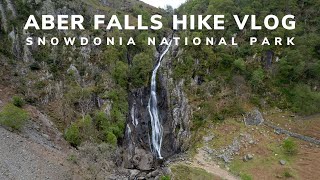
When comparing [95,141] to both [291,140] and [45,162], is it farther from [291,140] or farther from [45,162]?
[291,140]

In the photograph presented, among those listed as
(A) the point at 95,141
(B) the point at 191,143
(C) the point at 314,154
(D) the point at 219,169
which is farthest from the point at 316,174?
(A) the point at 95,141

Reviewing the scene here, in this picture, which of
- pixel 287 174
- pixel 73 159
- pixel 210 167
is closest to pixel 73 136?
pixel 73 159

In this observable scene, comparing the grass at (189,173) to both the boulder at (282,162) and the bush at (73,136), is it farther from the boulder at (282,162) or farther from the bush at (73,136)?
the bush at (73,136)

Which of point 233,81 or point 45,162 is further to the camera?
point 233,81

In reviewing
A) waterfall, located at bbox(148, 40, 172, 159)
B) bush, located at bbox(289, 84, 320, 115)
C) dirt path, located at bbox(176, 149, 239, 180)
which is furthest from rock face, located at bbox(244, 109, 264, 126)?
waterfall, located at bbox(148, 40, 172, 159)

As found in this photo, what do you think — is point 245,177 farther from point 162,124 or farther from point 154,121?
point 154,121

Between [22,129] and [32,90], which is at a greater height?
[32,90]

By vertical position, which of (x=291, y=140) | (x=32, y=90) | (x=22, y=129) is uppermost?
(x=32, y=90)
